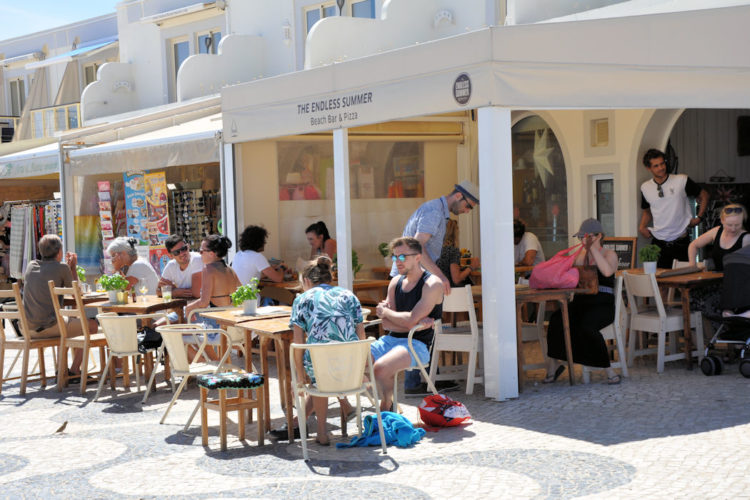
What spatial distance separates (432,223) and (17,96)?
19.4 metres

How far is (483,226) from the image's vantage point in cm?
738

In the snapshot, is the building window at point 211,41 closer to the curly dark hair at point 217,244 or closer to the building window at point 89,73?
the building window at point 89,73

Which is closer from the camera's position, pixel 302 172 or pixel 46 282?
pixel 46 282

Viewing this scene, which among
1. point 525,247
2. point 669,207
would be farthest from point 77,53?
point 669,207

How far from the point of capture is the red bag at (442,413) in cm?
655

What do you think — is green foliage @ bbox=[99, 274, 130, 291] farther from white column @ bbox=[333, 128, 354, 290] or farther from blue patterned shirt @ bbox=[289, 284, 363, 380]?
blue patterned shirt @ bbox=[289, 284, 363, 380]

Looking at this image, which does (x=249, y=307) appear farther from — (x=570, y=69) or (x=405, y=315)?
(x=570, y=69)

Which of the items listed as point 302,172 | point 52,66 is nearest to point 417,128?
point 302,172

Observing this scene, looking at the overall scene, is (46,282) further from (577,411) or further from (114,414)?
(577,411)

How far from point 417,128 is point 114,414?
5.80 meters

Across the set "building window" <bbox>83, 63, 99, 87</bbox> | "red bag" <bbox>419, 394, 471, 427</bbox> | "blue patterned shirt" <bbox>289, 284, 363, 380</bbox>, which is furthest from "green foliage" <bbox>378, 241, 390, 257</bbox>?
"building window" <bbox>83, 63, 99, 87</bbox>

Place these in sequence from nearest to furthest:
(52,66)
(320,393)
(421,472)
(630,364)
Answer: (421,472)
(320,393)
(630,364)
(52,66)

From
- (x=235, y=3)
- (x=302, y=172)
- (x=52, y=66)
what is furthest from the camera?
(x=52, y=66)

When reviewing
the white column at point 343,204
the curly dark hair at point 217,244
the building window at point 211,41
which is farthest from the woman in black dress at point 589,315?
the building window at point 211,41
